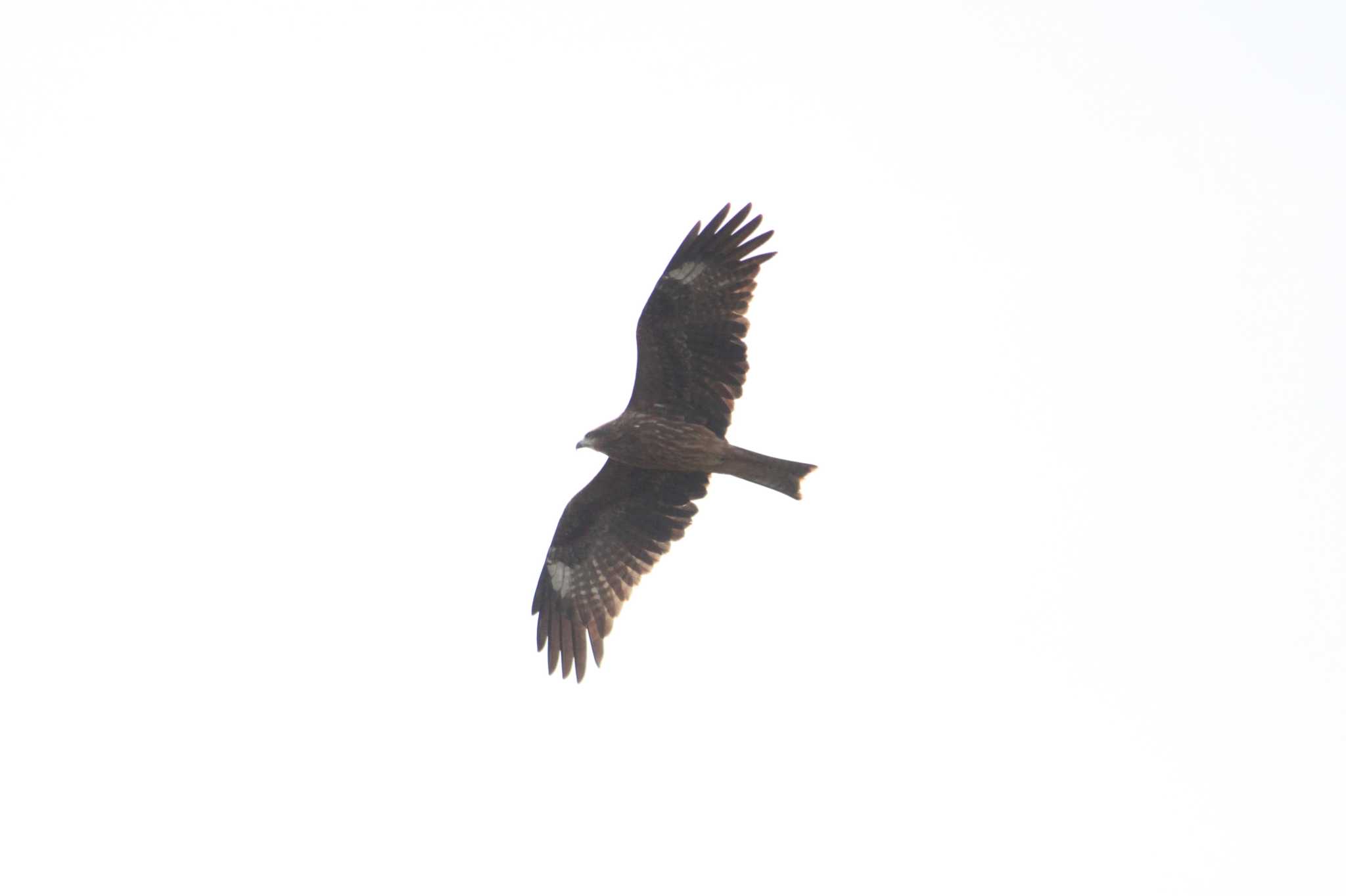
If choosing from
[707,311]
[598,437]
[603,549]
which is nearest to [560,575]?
[603,549]

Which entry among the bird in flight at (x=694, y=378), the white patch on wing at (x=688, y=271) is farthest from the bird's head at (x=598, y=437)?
the white patch on wing at (x=688, y=271)

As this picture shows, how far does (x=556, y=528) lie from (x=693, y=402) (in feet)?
6.81

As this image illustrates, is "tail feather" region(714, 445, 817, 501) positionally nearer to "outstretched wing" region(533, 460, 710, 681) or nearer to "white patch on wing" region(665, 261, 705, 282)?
"outstretched wing" region(533, 460, 710, 681)

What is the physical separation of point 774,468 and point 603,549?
1962mm

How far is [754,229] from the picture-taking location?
1193 cm

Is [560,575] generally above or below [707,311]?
below

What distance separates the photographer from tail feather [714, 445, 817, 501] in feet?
39.9

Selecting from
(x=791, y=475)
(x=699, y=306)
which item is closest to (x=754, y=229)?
(x=699, y=306)

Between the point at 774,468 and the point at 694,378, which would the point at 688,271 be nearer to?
the point at 694,378

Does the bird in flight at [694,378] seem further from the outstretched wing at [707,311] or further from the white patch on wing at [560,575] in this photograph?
the white patch on wing at [560,575]

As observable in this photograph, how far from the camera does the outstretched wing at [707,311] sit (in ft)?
39.0

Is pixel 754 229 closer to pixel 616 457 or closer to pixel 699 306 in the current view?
pixel 699 306

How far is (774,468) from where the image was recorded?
12.2m

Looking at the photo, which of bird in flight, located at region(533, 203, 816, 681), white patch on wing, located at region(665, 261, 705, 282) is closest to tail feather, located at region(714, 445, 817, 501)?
bird in flight, located at region(533, 203, 816, 681)
